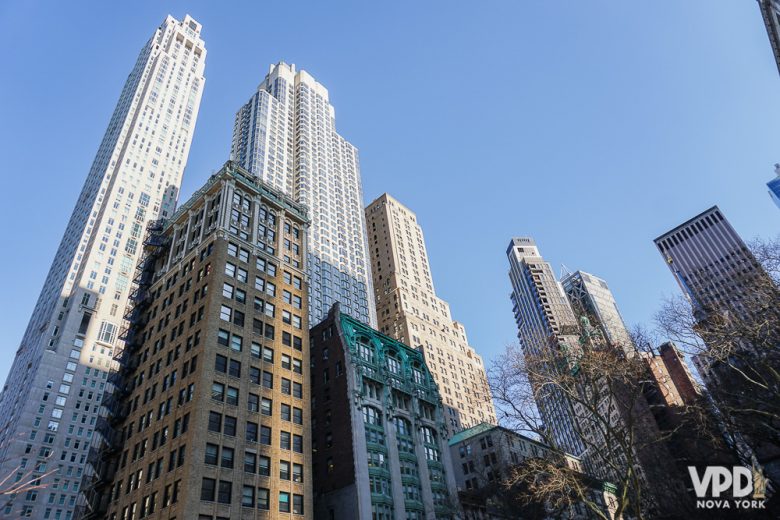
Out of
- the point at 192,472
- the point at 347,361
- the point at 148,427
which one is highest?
the point at 347,361

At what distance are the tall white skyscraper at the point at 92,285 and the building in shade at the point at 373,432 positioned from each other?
36.9m

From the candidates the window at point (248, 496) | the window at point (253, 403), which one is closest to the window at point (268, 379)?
the window at point (253, 403)

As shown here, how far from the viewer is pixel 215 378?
50.9 metres

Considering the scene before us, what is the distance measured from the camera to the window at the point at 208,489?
44.2 meters

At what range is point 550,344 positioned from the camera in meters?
39.4

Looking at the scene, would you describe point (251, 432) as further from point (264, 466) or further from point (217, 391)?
point (217, 391)

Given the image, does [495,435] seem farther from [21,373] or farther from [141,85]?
[141,85]

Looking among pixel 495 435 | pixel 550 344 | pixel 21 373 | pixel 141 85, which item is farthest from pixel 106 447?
pixel 141 85

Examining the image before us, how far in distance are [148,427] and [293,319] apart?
65.8 ft

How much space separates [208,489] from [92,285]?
92.7 m

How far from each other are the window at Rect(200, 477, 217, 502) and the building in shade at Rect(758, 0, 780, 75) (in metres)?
73.9

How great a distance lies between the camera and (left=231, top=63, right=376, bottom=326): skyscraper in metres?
133

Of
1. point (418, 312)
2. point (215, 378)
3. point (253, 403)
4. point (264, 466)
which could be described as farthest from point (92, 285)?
point (264, 466)

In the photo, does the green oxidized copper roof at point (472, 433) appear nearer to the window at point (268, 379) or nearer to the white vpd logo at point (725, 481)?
the window at point (268, 379)
